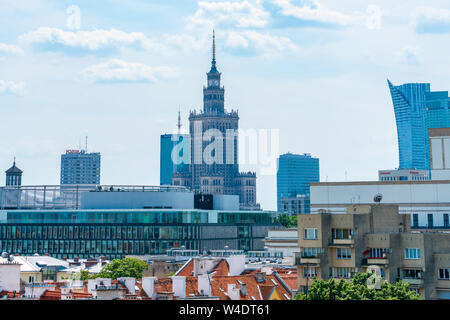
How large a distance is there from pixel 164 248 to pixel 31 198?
43.7 m

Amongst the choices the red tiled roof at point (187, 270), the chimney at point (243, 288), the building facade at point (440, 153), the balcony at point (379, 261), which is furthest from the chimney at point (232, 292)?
the building facade at point (440, 153)

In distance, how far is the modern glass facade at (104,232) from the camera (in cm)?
15275

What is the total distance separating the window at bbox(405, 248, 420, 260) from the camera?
56734 millimetres

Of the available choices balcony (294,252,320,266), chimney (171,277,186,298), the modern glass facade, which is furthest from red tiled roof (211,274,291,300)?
the modern glass facade

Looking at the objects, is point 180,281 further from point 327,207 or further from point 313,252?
point 327,207

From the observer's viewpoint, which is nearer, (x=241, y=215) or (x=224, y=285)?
(x=224, y=285)

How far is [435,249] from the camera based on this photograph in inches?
2267

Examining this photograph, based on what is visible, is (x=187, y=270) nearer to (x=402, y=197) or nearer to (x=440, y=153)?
(x=402, y=197)

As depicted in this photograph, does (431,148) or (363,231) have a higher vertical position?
(431,148)

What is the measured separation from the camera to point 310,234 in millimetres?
59188

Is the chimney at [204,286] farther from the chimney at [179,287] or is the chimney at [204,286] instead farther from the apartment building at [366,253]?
the apartment building at [366,253]

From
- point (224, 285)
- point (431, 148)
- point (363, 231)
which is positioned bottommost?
point (224, 285)

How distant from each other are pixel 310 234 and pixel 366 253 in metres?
4.60
